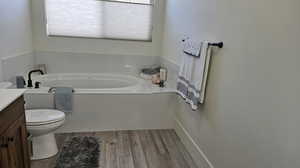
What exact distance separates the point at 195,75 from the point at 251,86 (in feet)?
2.27

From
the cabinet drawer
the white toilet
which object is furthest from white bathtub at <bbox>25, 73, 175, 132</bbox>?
the cabinet drawer

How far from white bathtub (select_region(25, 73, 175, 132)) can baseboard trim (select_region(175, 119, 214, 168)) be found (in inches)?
9.2

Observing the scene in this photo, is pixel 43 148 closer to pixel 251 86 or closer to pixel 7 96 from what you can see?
pixel 7 96

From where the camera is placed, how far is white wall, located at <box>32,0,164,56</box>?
10.5 feet

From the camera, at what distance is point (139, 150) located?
230 centimetres

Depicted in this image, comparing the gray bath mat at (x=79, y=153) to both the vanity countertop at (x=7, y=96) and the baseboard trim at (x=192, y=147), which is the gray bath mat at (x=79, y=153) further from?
the baseboard trim at (x=192, y=147)

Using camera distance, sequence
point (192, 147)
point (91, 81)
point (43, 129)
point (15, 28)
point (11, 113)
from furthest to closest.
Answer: point (91, 81) → point (15, 28) → point (192, 147) → point (43, 129) → point (11, 113)

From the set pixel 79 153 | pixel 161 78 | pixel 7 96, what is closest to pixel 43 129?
pixel 79 153

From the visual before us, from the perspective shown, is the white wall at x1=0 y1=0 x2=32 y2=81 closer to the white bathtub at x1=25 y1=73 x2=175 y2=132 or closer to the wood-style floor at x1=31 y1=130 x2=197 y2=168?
the white bathtub at x1=25 y1=73 x2=175 y2=132

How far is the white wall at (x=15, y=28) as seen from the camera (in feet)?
7.50

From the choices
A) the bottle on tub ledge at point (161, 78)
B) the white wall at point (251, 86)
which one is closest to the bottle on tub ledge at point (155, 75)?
the bottle on tub ledge at point (161, 78)

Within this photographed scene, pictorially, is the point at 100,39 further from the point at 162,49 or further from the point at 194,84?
the point at 194,84

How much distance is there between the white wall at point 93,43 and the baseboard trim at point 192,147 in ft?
4.89

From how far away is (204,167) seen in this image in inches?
78.0
